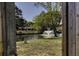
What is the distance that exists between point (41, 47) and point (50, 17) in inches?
9.1

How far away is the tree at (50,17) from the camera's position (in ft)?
3.10

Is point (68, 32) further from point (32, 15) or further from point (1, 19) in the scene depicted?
point (1, 19)

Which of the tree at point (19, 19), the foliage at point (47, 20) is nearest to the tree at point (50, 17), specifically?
the foliage at point (47, 20)

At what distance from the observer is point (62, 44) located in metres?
0.95

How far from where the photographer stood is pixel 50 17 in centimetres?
94

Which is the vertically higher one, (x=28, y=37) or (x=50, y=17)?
(x=50, y=17)

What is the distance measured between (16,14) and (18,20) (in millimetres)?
46

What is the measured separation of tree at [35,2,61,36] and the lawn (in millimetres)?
83

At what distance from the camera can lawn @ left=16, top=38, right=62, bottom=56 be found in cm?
95

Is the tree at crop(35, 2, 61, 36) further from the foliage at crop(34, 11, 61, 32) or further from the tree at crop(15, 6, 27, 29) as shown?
the tree at crop(15, 6, 27, 29)

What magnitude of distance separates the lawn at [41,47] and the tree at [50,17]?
0.27ft

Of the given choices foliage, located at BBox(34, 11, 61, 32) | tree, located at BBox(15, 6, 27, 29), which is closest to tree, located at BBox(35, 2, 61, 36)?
foliage, located at BBox(34, 11, 61, 32)

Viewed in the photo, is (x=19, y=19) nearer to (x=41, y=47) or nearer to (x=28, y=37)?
(x=28, y=37)

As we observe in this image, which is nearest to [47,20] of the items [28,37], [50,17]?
[50,17]
